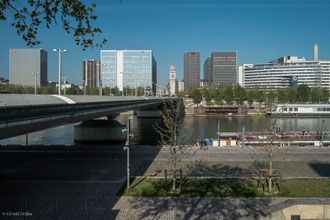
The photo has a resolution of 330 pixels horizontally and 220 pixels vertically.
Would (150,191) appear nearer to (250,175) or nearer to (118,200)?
(118,200)

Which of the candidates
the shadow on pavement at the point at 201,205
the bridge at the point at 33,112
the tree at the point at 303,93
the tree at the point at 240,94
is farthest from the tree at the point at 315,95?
the bridge at the point at 33,112

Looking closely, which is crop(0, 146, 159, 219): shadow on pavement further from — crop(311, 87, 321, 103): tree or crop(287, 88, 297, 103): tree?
crop(311, 87, 321, 103): tree

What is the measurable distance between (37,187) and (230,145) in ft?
71.8

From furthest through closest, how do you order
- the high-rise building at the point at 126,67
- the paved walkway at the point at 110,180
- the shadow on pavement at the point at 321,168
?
1. the high-rise building at the point at 126,67
2. the shadow on pavement at the point at 321,168
3. the paved walkway at the point at 110,180

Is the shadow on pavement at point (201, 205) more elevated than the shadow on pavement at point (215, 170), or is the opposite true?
the shadow on pavement at point (215, 170)

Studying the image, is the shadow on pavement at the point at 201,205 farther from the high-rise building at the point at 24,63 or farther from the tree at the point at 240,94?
the tree at the point at 240,94

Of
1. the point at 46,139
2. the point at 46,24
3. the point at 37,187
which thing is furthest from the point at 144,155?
the point at 46,139

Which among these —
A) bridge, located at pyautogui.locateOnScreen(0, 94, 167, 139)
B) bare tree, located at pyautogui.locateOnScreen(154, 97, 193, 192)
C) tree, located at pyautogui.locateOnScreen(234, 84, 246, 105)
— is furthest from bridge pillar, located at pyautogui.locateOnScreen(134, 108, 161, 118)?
bridge, located at pyautogui.locateOnScreen(0, 94, 167, 139)

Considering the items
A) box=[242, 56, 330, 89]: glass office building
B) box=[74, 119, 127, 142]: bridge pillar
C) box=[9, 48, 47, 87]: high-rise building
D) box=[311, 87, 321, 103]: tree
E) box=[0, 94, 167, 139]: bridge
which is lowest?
box=[74, 119, 127, 142]: bridge pillar

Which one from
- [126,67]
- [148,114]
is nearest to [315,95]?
[148,114]

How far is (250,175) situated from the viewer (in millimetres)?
18312

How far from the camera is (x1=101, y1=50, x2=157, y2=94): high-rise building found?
139 m

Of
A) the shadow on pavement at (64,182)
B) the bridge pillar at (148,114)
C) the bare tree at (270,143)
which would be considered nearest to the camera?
the shadow on pavement at (64,182)

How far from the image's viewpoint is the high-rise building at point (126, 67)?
139 metres
